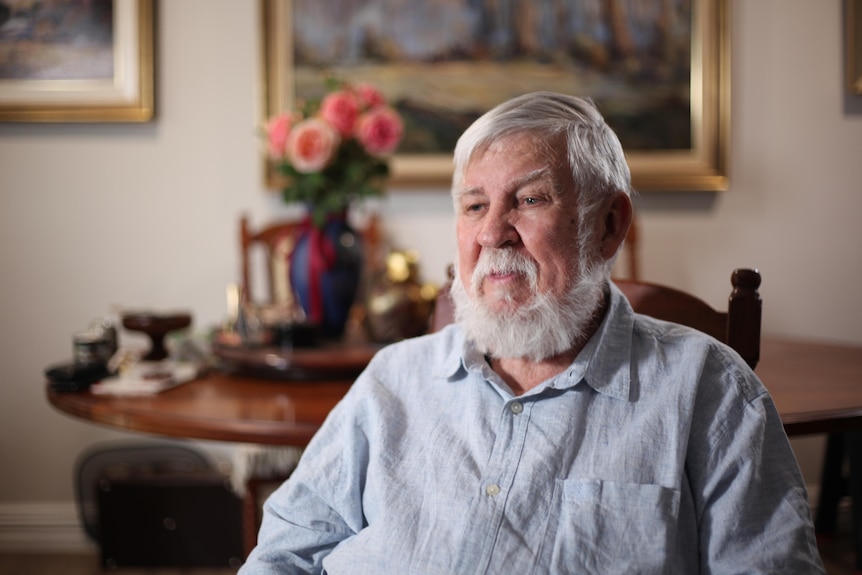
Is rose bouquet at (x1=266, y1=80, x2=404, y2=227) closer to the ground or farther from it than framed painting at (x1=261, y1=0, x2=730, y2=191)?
closer to the ground

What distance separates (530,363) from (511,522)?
277mm

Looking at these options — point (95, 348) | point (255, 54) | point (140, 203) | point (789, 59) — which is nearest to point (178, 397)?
point (95, 348)

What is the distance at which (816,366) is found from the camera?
1.91 m

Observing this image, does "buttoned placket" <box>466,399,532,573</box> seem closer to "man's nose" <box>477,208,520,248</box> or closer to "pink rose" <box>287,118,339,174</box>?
"man's nose" <box>477,208,520,248</box>

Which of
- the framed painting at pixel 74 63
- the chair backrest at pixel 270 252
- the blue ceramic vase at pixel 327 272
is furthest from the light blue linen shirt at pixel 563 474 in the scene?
the framed painting at pixel 74 63

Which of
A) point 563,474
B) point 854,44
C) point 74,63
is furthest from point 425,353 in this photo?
point 854,44

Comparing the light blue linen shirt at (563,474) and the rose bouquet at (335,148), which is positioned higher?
the rose bouquet at (335,148)

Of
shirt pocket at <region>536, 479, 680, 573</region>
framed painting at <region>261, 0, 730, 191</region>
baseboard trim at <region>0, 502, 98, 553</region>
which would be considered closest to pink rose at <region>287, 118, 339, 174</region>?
framed painting at <region>261, 0, 730, 191</region>

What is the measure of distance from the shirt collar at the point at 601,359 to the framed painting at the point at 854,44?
2129 millimetres

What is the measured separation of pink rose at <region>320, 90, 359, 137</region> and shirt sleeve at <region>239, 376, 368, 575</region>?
1.15 metres

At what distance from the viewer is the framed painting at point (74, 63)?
9.56 feet

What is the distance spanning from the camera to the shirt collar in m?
1.18

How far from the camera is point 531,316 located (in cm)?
123

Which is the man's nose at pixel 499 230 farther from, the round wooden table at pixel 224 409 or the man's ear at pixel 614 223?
the round wooden table at pixel 224 409
